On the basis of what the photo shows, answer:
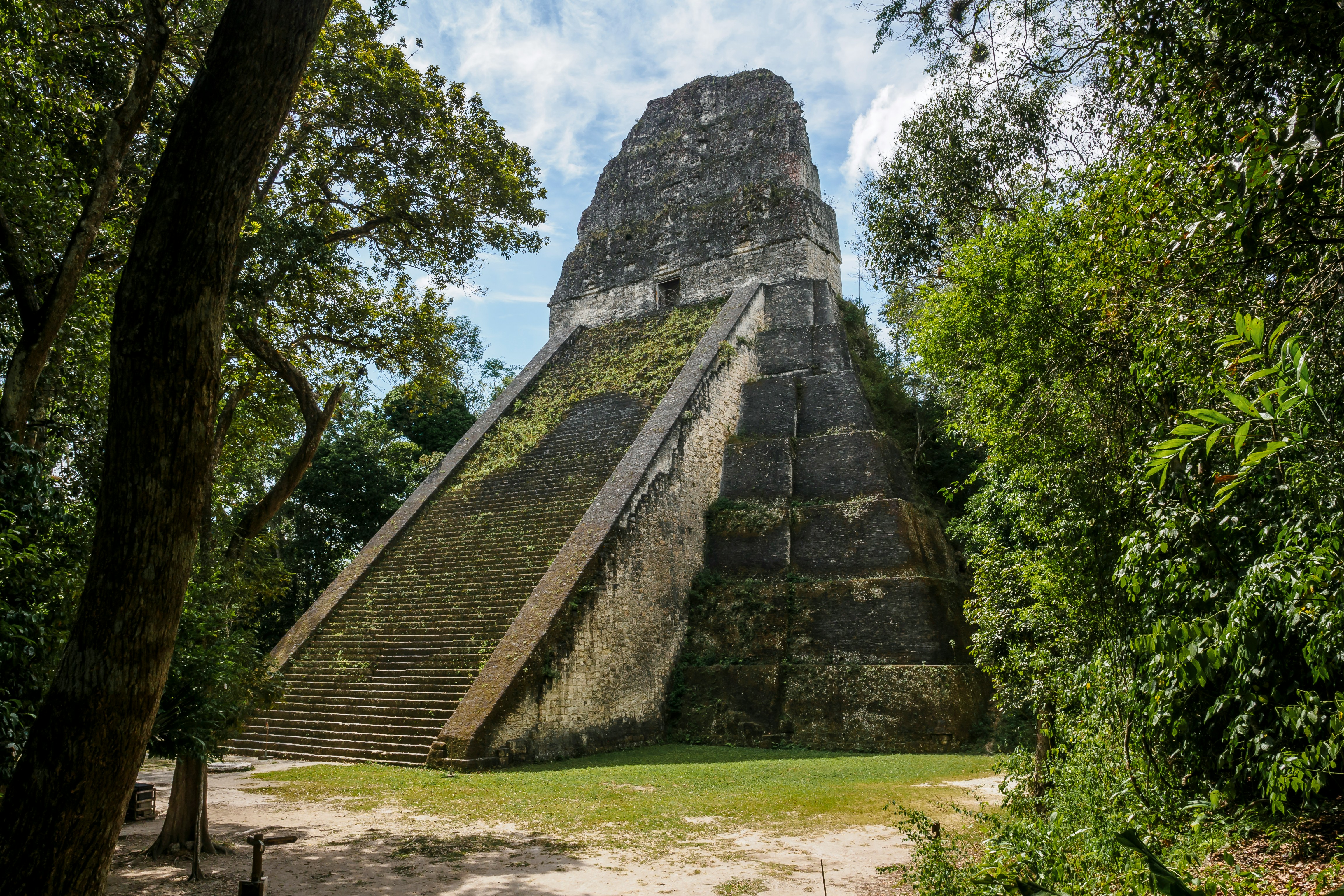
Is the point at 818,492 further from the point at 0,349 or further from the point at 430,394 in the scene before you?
the point at 0,349

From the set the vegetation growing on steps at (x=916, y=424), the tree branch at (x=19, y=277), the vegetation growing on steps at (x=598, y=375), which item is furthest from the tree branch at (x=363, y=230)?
the vegetation growing on steps at (x=916, y=424)

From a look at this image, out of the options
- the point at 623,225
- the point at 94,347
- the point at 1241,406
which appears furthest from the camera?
the point at 623,225

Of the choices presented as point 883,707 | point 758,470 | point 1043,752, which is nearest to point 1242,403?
point 1043,752

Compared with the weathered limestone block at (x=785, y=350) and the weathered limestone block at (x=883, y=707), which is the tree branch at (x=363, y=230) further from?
the weathered limestone block at (x=785, y=350)

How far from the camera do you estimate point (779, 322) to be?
17500mm

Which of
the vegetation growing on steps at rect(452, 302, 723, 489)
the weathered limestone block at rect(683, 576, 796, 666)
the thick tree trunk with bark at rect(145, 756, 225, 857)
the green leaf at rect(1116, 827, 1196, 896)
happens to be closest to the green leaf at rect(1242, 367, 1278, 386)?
the green leaf at rect(1116, 827, 1196, 896)

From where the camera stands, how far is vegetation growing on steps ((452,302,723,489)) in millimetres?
15547

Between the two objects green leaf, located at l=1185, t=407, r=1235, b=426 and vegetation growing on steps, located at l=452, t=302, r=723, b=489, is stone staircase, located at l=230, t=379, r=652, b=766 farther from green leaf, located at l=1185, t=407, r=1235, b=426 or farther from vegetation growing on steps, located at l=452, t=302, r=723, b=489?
green leaf, located at l=1185, t=407, r=1235, b=426

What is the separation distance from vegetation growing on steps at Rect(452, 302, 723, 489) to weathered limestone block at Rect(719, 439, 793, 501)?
2.04m

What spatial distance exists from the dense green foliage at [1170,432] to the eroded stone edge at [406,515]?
25.1 feet

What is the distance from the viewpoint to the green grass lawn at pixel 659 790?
626cm

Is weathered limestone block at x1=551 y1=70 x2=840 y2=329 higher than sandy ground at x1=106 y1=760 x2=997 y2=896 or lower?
higher

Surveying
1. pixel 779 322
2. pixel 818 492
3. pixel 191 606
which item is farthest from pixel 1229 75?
pixel 779 322

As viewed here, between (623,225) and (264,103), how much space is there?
1856 cm
